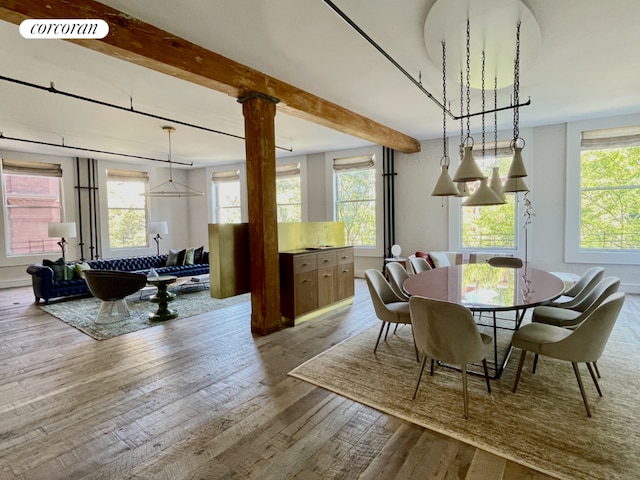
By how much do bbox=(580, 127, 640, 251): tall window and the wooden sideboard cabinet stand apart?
4033 millimetres

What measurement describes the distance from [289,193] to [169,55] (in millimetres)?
5700

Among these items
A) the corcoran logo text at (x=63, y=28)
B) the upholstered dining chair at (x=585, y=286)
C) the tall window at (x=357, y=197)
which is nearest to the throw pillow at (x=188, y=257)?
the tall window at (x=357, y=197)

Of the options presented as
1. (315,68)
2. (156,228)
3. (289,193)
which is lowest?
(156,228)

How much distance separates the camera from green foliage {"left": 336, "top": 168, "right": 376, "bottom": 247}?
7.45 metres

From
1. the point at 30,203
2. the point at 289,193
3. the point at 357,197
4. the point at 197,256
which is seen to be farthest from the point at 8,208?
the point at 357,197

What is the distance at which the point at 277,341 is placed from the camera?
374 cm

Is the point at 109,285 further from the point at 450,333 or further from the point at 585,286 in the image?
the point at 585,286

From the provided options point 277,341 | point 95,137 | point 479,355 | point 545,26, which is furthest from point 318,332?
point 95,137

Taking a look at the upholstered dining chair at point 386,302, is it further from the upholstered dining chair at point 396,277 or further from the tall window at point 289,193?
the tall window at point 289,193

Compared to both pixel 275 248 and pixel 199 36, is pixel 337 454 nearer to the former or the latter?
pixel 275 248

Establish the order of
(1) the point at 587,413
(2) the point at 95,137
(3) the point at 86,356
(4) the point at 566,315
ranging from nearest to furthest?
(1) the point at 587,413
(4) the point at 566,315
(3) the point at 86,356
(2) the point at 95,137

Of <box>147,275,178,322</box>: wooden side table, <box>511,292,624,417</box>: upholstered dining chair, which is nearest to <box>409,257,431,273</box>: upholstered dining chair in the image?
<box>511,292,624,417</box>: upholstered dining chair

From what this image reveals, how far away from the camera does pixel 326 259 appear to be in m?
4.81

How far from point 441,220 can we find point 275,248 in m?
3.99
